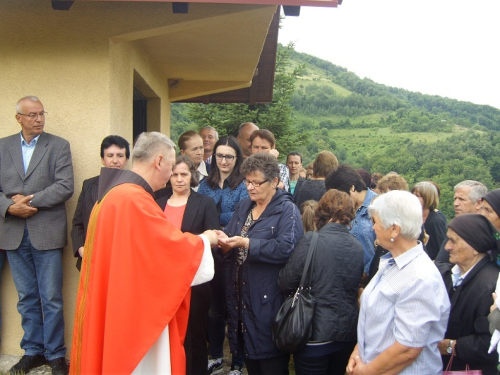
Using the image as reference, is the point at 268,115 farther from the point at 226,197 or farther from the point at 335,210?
the point at 335,210

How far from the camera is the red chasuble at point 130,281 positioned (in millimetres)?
3086

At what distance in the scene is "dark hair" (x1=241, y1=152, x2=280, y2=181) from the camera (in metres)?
4.17

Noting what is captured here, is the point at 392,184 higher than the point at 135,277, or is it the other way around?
the point at 392,184

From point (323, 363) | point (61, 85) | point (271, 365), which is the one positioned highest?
point (61, 85)

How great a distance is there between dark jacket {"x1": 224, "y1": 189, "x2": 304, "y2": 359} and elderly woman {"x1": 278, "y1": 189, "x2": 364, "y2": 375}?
18cm

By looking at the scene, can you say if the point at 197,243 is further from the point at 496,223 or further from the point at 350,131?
the point at 350,131

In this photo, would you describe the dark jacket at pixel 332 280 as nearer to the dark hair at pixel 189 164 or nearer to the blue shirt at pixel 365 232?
the blue shirt at pixel 365 232

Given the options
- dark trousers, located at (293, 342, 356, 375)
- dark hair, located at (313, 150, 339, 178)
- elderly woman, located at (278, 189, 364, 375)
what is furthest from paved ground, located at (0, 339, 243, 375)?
dark hair, located at (313, 150, 339, 178)

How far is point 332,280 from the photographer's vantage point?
Result: 3705 millimetres

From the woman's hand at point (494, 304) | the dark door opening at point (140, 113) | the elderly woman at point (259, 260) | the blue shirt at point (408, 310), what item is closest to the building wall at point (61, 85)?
the elderly woman at point (259, 260)

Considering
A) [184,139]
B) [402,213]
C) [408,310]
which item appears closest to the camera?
[408,310]

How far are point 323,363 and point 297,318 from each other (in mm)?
425

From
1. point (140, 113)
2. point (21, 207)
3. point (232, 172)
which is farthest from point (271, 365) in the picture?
point (140, 113)

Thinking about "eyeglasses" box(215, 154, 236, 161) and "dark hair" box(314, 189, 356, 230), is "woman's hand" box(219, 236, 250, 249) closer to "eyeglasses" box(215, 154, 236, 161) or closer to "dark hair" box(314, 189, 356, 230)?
"dark hair" box(314, 189, 356, 230)
